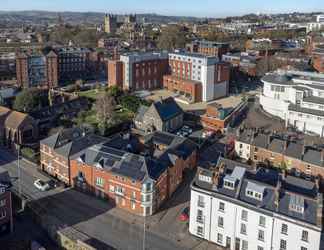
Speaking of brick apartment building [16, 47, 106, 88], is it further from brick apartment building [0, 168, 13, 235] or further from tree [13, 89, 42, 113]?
brick apartment building [0, 168, 13, 235]

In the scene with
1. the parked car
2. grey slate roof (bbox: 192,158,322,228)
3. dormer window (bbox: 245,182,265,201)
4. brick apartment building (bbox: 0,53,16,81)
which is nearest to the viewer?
grey slate roof (bbox: 192,158,322,228)

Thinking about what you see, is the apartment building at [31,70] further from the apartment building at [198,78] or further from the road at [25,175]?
the road at [25,175]

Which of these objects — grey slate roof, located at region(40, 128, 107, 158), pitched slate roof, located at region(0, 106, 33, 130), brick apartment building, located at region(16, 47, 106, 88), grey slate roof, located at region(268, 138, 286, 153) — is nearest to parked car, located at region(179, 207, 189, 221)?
grey slate roof, located at region(40, 128, 107, 158)

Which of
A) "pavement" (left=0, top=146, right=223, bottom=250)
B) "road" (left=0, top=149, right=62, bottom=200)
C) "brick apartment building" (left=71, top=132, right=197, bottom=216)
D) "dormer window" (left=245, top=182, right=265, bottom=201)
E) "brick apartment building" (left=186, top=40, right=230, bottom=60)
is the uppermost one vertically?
"brick apartment building" (left=186, top=40, right=230, bottom=60)

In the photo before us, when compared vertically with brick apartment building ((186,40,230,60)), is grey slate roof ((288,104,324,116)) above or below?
below

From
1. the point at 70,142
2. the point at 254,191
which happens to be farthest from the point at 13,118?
the point at 254,191

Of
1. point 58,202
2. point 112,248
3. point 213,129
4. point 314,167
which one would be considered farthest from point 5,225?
point 213,129
